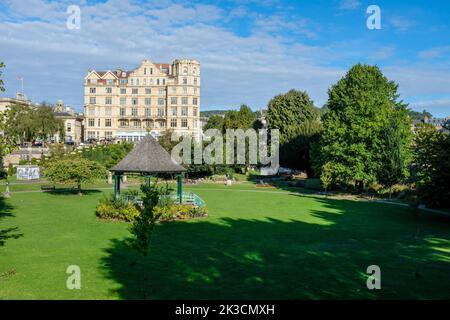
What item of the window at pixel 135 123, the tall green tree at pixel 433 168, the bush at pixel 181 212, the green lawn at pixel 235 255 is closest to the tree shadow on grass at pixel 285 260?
the green lawn at pixel 235 255

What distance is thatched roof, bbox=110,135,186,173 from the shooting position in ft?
124

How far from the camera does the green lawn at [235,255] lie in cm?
1772

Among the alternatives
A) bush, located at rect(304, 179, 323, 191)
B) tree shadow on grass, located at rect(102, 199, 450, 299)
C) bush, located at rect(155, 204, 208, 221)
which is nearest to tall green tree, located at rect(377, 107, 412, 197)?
bush, located at rect(304, 179, 323, 191)

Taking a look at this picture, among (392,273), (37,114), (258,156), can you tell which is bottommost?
(392,273)

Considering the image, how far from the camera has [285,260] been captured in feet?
73.7

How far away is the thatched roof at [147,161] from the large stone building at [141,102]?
69.3m

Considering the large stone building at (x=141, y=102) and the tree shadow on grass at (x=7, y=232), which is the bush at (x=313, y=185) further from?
the large stone building at (x=141, y=102)

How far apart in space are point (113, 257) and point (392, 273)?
13.2 meters

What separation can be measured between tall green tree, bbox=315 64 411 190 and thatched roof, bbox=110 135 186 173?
22997mm

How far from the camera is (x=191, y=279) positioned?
748 inches

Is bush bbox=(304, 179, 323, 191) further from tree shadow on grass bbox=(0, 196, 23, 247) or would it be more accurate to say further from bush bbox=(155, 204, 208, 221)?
tree shadow on grass bbox=(0, 196, 23, 247)

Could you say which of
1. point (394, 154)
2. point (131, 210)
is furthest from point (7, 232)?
point (394, 154)
